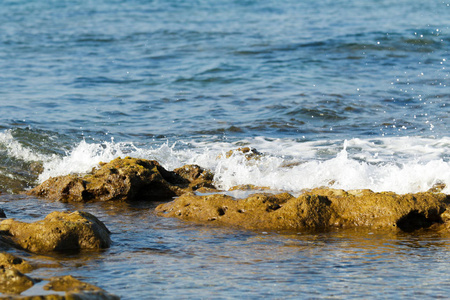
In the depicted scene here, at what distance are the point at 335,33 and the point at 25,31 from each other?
10.7 metres

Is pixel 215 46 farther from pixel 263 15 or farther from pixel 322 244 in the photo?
pixel 322 244

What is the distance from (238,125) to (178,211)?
469cm

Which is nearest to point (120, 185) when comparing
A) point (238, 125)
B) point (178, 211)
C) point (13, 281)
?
point (178, 211)

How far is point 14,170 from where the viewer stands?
8289 mm

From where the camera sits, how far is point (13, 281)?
3.68 m

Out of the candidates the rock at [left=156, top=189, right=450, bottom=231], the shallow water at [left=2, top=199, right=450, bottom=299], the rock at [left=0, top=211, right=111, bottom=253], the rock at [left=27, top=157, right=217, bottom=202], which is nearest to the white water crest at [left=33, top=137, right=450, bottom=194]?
the rock at [left=27, top=157, right=217, bottom=202]

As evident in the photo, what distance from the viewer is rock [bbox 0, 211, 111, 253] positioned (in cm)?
474

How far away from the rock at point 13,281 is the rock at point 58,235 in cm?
98

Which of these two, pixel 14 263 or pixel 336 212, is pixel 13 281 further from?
pixel 336 212

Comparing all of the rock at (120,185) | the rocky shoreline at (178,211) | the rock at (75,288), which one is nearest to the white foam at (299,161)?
the rocky shoreline at (178,211)

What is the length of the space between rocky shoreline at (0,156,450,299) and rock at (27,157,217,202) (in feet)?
0.04

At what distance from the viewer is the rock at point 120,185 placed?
22.4ft

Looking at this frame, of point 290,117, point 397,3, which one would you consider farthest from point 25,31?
point 397,3

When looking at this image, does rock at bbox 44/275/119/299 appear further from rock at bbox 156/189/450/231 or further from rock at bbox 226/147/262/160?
rock at bbox 226/147/262/160
